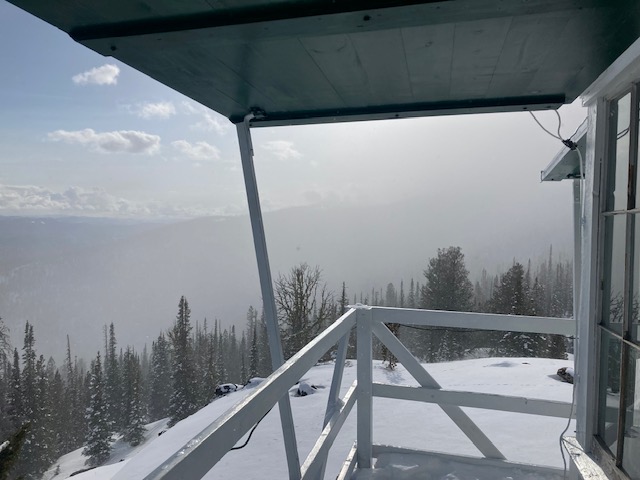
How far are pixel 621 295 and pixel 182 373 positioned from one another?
35.1 m

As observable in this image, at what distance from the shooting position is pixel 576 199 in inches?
121

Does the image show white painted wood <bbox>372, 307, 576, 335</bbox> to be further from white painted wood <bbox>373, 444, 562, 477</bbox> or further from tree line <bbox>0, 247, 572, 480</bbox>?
tree line <bbox>0, 247, 572, 480</bbox>

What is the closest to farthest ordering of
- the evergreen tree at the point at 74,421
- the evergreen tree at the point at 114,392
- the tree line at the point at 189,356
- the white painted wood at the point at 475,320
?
the white painted wood at the point at 475,320
the tree line at the point at 189,356
the evergreen tree at the point at 74,421
the evergreen tree at the point at 114,392

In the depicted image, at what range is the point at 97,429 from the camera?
113 ft

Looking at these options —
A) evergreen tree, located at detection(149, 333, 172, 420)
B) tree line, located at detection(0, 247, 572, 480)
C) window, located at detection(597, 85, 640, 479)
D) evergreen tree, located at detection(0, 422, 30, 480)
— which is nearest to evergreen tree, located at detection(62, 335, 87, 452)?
tree line, located at detection(0, 247, 572, 480)

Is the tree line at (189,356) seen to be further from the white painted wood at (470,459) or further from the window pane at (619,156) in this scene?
the window pane at (619,156)

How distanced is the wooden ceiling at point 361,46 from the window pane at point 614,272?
2.21ft

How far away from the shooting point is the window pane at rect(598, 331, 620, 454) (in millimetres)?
1524

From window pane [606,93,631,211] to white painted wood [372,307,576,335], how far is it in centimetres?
122

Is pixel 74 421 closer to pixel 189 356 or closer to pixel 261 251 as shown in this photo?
pixel 189 356

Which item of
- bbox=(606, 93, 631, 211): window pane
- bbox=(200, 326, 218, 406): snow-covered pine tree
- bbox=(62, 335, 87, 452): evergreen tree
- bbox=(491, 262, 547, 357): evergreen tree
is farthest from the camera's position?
bbox=(62, 335, 87, 452): evergreen tree

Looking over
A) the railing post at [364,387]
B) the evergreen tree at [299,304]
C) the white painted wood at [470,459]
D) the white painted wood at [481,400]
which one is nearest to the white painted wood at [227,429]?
the railing post at [364,387]

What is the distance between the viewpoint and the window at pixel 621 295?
4.58 feet

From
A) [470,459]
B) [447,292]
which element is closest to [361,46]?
[470,459]
